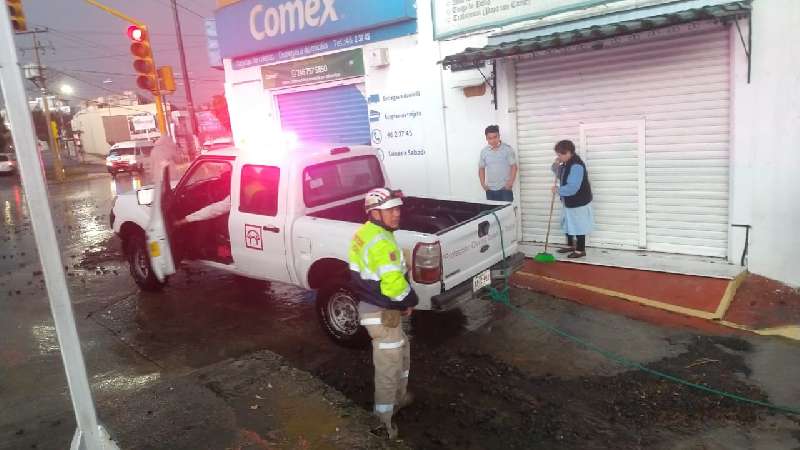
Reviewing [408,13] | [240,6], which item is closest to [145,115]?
[240,6]

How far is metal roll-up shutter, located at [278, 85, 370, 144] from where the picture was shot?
36.6 ft

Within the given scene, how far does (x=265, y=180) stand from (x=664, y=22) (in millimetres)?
4610

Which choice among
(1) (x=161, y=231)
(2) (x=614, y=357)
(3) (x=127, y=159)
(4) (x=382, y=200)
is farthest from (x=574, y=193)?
(3) (x=127, y=159)

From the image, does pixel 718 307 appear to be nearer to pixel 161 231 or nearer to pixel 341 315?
pixel 341 315

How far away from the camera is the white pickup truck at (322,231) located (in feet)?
17.4

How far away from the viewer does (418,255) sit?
16.4ft

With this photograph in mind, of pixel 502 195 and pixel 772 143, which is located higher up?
pixel 772 143

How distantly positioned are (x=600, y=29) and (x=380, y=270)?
4.34 metres

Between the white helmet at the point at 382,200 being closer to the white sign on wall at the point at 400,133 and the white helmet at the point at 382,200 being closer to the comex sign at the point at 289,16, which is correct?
the white sign on wall at the point at 400,133

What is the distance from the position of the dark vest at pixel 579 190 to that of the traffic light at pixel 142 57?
8.24 m

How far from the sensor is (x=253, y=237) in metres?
6.32

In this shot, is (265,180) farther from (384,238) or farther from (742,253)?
(742,253)

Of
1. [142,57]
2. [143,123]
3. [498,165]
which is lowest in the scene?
[498,165]

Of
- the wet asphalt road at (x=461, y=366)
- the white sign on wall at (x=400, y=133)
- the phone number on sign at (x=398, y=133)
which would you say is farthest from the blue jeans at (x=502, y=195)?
the phone number on sign at (x=398, y=133)
